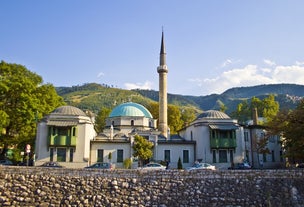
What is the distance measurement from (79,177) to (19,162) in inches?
767

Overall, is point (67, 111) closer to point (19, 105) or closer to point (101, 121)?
point (19, 105)

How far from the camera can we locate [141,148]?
37094mm

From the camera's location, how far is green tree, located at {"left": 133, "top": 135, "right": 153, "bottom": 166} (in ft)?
121

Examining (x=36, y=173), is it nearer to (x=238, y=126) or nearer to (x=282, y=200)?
(x=282, y=200)

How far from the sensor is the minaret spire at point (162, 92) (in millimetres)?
45766

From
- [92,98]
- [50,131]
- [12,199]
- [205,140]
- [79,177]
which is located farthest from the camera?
[92,98]

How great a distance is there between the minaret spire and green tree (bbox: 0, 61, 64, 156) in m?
16.0

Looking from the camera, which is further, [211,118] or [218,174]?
[211,118]

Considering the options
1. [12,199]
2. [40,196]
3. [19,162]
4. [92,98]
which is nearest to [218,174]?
[40,196]

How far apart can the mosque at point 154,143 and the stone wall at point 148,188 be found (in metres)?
14.2

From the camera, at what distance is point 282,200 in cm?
2125

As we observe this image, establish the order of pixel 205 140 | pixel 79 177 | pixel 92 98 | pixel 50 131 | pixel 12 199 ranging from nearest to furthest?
1. pixel 12 199
2. pixel 79 177
3. pixel 50 131
4. pixel 205 140
5. pixel 92 98

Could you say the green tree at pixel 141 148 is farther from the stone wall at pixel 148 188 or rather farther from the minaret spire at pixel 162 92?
the stone wall at pixel 148 188

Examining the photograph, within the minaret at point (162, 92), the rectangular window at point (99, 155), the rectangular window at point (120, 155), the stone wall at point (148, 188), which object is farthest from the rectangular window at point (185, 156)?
the stone wall at point (148, 188)
